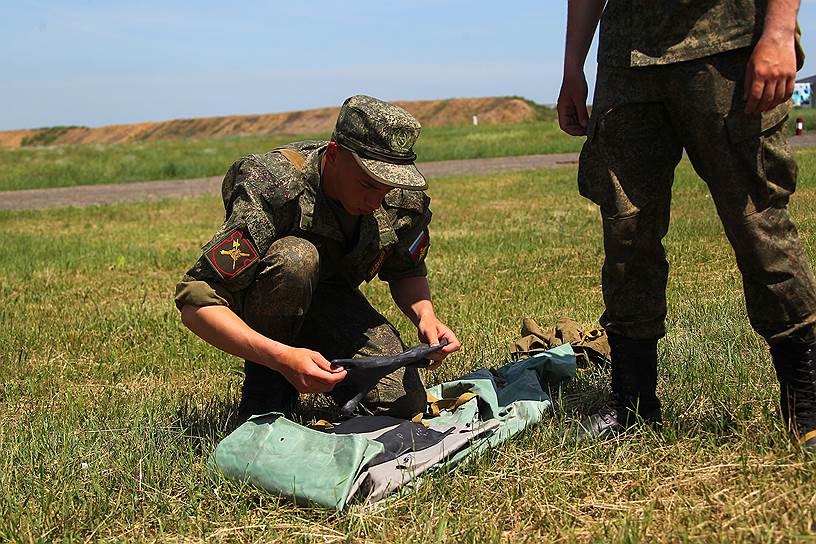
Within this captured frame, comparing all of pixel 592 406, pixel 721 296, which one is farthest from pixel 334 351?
pixel 721 296

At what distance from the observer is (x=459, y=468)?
3189 millimetres

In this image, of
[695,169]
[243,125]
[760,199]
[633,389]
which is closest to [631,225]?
[695,169]

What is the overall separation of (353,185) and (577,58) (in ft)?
3.14

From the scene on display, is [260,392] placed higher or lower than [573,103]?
lower

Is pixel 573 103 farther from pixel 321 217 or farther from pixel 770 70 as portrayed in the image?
pixel 321 217

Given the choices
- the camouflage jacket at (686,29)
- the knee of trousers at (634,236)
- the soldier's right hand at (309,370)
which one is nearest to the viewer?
the camouflage jacket at (686,29)

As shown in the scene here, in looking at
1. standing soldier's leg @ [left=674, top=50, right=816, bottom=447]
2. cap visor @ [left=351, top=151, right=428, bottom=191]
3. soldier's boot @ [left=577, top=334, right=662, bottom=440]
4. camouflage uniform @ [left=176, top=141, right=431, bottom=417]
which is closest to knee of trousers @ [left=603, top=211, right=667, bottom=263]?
standing soldier's leg @ [left=674, top=50, right=816, bottom=447]

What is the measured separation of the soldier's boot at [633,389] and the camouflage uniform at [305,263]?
0.83m

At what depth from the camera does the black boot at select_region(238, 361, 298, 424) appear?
13.1ft

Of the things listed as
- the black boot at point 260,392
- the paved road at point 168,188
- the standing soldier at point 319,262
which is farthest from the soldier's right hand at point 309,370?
the paved road at point 168,188

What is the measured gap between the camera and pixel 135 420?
3729 millimetres

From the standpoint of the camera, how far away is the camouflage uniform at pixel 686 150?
309cm

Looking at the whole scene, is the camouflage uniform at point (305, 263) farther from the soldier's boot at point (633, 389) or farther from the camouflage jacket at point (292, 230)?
the soldier's boot at point (633, 389)

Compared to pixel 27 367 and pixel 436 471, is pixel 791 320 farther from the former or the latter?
pixel 27 367
